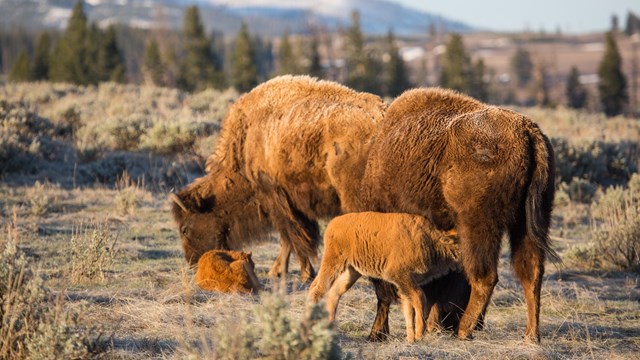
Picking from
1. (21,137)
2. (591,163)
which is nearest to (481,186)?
(21,137)

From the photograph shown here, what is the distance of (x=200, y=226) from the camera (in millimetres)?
9500

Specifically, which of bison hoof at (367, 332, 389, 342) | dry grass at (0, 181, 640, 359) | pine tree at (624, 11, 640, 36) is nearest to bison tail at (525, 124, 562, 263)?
dry grass at (0, 181, 640, 359)

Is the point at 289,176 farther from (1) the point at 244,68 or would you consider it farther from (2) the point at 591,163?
(1) the point at 244,68

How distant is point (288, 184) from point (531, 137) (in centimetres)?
297

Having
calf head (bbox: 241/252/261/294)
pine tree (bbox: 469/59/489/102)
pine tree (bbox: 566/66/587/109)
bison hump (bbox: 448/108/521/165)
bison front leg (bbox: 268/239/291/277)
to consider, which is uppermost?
bison hump (bbox: 448/108/521/165)

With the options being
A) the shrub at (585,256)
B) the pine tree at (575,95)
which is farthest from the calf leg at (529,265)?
the pine tree at (575,95)

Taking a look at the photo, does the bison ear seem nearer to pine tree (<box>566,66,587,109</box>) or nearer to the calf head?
the calf head

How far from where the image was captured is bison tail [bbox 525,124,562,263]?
19.7 feet

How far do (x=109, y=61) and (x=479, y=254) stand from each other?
1596 inches

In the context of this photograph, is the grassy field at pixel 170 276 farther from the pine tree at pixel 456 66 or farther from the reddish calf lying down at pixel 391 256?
the pine tree at pixel 456 66

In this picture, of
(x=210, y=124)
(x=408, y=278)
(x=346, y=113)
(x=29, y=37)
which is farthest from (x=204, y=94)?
(x=29, y=37)

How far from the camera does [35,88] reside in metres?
26.8

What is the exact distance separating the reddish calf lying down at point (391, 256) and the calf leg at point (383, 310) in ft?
0.81

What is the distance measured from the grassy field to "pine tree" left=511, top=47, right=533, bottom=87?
81365 millimetres
